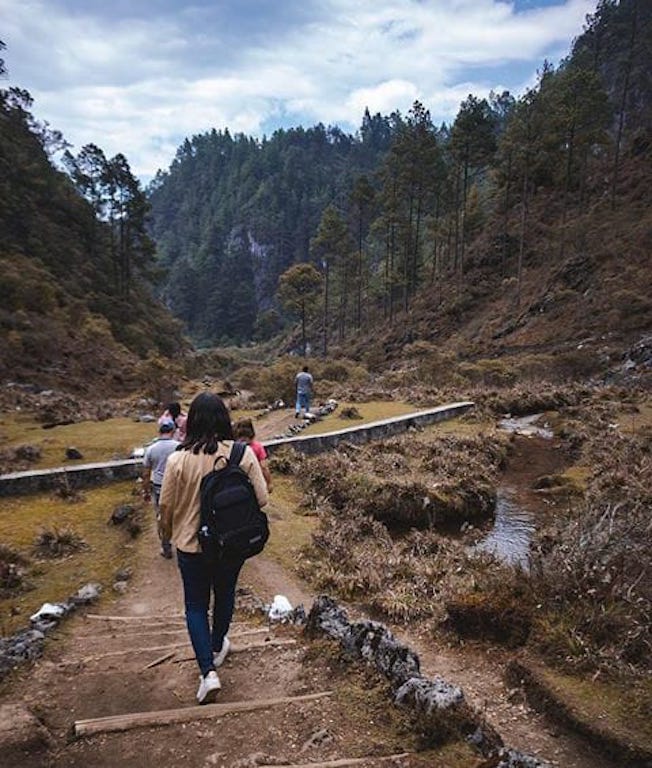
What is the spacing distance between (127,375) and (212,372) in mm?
15584

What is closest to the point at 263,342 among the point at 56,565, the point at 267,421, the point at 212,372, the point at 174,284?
the point at 174,284

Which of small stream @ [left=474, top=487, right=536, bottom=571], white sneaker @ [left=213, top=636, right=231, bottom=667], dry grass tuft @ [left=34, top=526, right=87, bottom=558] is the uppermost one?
white sneaker @ [left=213, top=636, right=231, bottom=667]

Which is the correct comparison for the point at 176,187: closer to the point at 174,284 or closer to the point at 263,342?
the point at 174,284

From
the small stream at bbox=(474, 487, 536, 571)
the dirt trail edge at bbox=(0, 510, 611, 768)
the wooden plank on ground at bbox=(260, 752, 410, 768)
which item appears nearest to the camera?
the wooden plank on ground at bbox=(260, 752, 410, 768)

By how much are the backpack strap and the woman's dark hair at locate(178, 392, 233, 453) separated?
112 mm

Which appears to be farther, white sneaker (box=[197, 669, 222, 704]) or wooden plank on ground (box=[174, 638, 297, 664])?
wooden plank on ground (box=[174, 638, 297, 664])

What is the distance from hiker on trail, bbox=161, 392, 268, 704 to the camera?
382cm

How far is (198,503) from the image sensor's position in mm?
3801

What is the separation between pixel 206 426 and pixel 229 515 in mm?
586

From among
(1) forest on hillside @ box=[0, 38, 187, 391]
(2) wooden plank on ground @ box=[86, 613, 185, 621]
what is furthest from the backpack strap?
(1) forest on hillside @ box=[0, 38, 187, 391]

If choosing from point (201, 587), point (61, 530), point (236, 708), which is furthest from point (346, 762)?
point (61, 530)

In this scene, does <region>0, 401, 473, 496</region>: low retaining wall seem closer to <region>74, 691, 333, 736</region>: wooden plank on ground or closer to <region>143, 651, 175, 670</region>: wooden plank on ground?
<region>143, 651, 175, 670</region>: wooden plank on ground

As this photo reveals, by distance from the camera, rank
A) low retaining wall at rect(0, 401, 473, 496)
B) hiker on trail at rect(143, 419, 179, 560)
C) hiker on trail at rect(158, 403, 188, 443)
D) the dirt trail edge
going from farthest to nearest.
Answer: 1. low retaining wall at rect(0, 401, 473, 496)
2. hiker on trail at rect(158, 403, 188, 443)
3. hiker on trail at rect(143, 419, 179, 560)
4. the dirt trail edge

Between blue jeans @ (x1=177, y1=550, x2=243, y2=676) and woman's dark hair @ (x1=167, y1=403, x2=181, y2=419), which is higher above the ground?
woman's dark hair @ (x1=167, y1=403, x2=181, y2=419)
